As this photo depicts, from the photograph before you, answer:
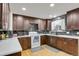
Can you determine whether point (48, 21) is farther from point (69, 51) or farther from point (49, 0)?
point (49, 0)

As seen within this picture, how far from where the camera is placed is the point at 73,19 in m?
3.93

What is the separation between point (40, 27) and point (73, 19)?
2.95 meters

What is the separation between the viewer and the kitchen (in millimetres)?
3072

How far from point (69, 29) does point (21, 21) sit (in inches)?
113

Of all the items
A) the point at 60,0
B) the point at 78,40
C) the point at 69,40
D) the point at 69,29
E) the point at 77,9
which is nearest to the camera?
the point at 60,0

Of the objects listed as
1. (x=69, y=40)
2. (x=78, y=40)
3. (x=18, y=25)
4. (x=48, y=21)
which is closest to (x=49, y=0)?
(x=78, y=40)

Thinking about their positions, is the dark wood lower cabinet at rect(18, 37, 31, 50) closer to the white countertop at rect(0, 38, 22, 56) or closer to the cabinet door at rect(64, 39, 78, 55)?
the cabinet door at rect(64, 39, 78, 55)

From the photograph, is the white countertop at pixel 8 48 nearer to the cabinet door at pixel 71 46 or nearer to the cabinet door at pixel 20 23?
the cabinet door at pixel 71 46

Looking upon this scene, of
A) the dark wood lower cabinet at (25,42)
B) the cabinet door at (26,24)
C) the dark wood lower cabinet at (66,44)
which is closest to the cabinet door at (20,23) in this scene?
the cabinet door at (26,24)

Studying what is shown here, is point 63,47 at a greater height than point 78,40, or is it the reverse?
point 78,40

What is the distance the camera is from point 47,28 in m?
6.84

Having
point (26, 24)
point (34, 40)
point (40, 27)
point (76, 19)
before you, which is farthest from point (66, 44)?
point (40, 27)

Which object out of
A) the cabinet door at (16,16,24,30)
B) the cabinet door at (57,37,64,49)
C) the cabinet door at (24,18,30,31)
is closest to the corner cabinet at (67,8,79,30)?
the cabinet door at (57,37,64,49)

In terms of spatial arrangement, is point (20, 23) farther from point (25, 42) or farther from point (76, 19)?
point (76, 19)
